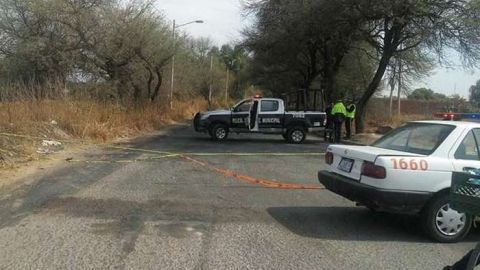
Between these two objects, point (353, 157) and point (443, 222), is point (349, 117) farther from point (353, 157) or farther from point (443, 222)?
point (443, 222)

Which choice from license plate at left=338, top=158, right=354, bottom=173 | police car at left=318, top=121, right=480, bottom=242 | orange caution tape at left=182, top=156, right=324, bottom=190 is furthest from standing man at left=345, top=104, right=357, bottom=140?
police car at left=318, top=121, right=480, bottom=242

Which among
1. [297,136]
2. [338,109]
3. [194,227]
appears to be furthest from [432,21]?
[194,227]

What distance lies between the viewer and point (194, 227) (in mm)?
7660

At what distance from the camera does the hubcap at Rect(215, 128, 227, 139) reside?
24.1 meters

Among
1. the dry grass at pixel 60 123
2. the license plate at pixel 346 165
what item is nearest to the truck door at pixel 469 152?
the license plate at pixel 346 165

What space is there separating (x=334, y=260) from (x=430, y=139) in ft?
8.55

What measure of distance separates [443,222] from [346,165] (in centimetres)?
150

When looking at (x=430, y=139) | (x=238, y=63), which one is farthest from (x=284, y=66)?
(x=238, y=63)

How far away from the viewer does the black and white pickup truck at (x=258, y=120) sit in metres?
24.1

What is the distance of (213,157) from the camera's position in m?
16.7

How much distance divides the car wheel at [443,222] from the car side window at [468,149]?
0.62 m

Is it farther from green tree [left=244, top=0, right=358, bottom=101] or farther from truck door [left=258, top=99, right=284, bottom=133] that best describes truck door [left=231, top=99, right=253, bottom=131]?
green tree [left=244, top=0, right=358, bottom=101]

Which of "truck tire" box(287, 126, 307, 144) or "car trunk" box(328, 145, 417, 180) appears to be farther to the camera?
"truck tire" box(287, 126, 307, 144)

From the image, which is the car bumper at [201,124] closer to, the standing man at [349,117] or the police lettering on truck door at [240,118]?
the police lettering on truck door at [240,118]
